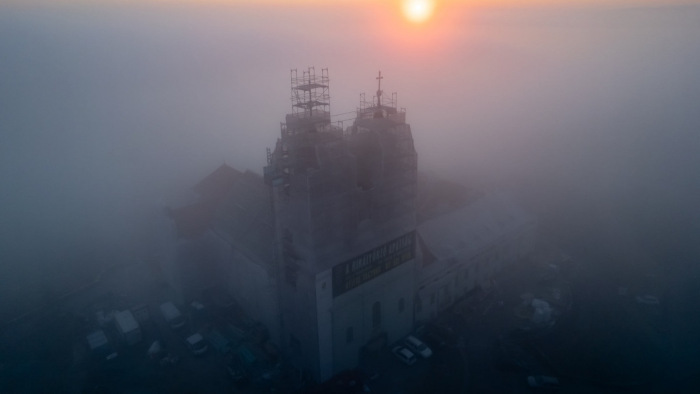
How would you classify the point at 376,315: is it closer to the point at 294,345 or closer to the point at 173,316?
the point at 294,345

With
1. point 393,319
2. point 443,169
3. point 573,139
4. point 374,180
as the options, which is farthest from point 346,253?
point 573,139

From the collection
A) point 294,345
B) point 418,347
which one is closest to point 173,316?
point 294,345

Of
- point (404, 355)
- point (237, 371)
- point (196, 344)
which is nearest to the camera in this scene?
point (237, 371)

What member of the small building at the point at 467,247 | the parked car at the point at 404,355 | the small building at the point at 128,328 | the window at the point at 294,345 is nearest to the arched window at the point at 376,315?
the parked car at the point at 404,355

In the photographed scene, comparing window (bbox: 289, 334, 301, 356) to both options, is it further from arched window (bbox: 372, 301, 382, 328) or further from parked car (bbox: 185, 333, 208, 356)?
parked car (bbox: 185, 333, 208, 356)

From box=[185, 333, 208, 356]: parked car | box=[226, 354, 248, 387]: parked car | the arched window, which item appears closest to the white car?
the arched window

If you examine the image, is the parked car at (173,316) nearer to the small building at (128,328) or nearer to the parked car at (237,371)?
the small building at (128,328)

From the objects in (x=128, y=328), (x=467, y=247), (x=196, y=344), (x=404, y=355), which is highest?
(x=467, y=247)

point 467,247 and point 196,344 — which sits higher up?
point 467,247
